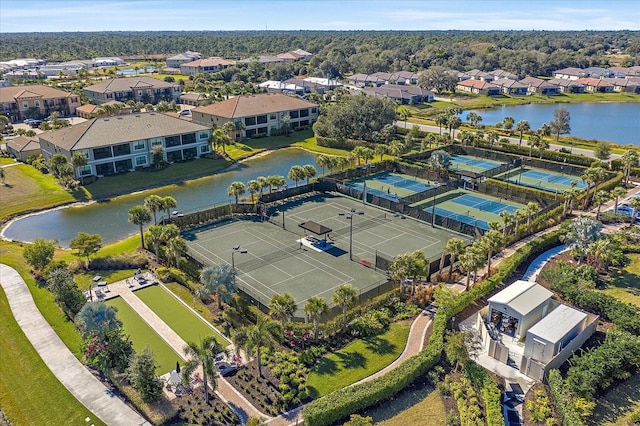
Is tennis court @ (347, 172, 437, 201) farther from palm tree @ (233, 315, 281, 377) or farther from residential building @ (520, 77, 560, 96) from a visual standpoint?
residential building @ (520, 77, 560, 96)

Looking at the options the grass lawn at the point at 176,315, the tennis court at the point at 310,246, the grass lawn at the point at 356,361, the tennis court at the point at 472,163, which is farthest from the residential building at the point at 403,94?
the grass lawn at the point at 356,361

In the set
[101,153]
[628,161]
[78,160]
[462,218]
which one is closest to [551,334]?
[462,218]

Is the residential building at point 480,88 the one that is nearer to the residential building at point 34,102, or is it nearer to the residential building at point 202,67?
the residential building at point 202,67

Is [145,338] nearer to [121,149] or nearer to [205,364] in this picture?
[205,364]

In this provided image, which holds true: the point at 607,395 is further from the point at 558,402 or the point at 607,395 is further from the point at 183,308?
the point at 183,308

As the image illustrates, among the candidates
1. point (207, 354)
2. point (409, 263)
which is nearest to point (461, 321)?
point (409, 263)

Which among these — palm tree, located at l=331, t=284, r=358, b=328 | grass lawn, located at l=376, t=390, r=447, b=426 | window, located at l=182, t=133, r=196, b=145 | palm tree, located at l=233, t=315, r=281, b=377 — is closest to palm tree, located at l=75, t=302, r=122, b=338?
palm tree, located at l=233, t=315, r=281, b=377
